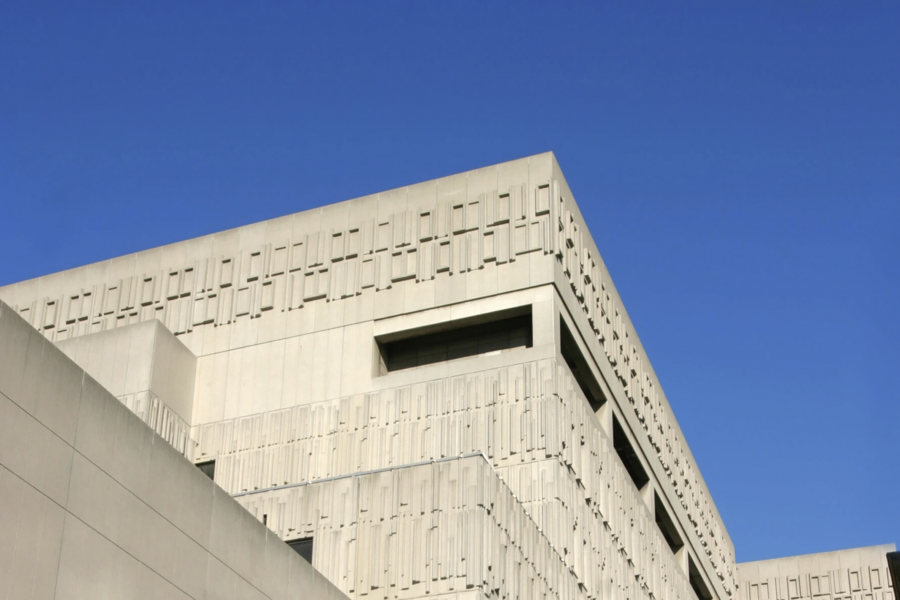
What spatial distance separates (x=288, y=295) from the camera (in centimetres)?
3862

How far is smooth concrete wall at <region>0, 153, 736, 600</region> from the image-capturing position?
3622 cm

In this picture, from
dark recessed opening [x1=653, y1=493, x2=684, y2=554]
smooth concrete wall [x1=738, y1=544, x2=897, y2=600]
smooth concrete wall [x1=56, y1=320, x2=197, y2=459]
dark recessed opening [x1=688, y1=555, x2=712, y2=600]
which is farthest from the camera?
smooth concrete wall [x1=738, y1=544, x2=897, y2=600]

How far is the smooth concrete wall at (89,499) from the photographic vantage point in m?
15.6

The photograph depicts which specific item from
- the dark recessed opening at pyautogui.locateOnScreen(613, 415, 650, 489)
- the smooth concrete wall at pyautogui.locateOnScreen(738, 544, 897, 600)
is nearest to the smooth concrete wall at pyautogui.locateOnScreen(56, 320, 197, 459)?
the dark recessed opening at pyautogui.locateOnScreen(613, 415, 650, 489)

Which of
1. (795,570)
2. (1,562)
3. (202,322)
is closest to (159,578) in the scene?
(1,562)

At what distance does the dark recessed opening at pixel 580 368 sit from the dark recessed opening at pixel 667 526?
708 centimetres

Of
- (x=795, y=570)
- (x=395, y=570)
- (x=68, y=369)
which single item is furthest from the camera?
(x=795, y=570)

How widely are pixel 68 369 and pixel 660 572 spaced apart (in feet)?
98.6

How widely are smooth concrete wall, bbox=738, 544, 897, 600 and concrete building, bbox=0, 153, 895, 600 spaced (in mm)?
17440

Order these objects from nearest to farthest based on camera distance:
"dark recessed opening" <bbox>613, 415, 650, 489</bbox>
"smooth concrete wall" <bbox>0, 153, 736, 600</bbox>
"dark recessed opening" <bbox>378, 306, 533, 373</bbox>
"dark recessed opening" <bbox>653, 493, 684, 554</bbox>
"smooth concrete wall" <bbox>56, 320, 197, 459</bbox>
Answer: "smooth concrete wall" <bbox>56, 320, 197, 459</bbox> → "smooth concrete wall" <bbox>0, 153, 736, 600</bbox> → "dark recessed opening" <bbox>378, 306, 533, 373</bbox> → "dark recessed opening" <bbox>613, 415, 650, 489</bbox> → "dark recessed opening" <bbox>653, 493, 684, 554</bbox>

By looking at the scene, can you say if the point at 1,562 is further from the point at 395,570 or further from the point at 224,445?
the point at 224,445

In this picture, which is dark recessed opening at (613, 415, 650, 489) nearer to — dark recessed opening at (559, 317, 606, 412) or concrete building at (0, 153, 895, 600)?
concrete building at (0, 153, 895, 600)

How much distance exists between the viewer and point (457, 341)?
37.5m

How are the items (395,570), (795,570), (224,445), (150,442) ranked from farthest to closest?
(795,570) → (224,445) → (395,570) → (150,442)
